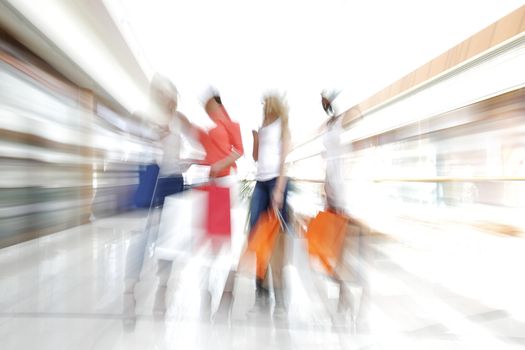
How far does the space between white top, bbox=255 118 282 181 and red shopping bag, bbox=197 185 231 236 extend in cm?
24

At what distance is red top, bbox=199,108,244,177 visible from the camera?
63.2 inches

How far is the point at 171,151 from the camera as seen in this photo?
155cm

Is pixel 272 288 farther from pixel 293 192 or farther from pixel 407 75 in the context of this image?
pixel 407 75

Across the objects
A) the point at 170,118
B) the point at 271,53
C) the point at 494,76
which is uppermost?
the point at 271,53

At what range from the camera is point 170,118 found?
62.7 inches

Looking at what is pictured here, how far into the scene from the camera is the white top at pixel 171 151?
1552 millimetres

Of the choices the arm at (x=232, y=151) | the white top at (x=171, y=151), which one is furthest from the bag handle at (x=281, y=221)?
the white top at (x=171, y=151)

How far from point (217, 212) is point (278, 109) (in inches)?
25.8

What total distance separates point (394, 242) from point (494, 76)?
2.38 meters

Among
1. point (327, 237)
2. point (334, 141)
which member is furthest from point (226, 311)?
point (334, 141)

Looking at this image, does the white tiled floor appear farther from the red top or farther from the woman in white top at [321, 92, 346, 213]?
the red top

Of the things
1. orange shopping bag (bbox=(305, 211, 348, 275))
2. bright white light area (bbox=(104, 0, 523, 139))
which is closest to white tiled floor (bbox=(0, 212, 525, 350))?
→ orange shopping bag (bbox=(305, 211, 348, 275))

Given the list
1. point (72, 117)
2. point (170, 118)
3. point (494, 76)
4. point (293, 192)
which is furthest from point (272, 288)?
point (72, 117)

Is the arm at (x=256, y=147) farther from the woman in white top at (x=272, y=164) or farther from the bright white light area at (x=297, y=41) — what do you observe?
the bright white light area at (x=297, y=41)
